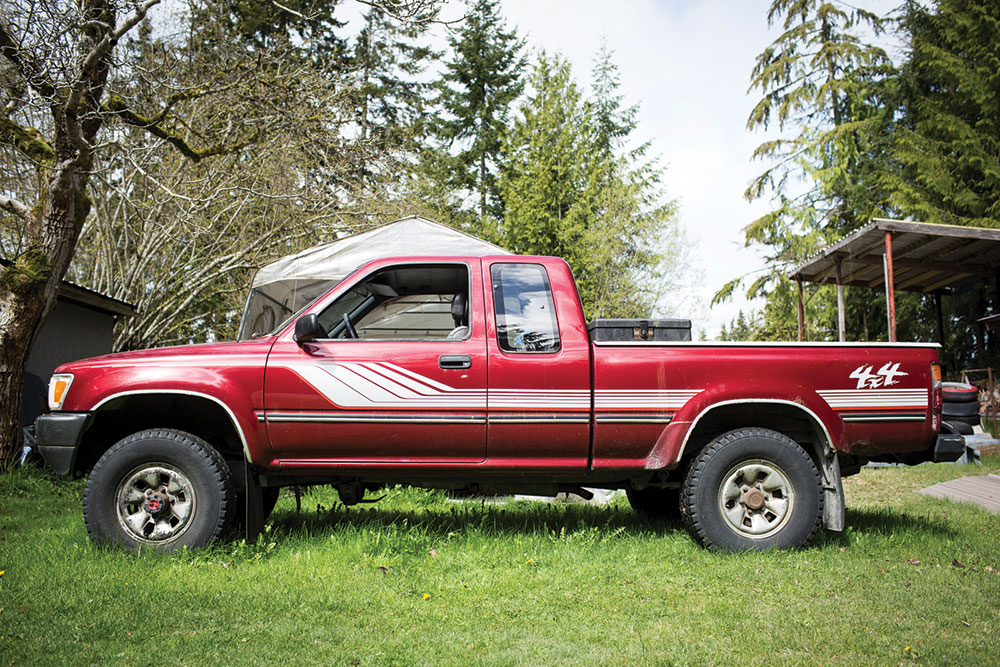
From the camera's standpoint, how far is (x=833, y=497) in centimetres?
448

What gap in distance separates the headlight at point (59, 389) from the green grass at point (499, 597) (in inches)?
35.8

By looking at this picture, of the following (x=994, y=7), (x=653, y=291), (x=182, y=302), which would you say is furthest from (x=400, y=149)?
(x=994, y=7)

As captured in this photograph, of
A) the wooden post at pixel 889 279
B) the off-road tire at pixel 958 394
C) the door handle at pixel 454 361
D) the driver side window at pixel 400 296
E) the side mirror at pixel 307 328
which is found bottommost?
the off-road tire at pixel 958 394

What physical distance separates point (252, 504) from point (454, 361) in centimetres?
158

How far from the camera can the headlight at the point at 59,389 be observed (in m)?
4.48

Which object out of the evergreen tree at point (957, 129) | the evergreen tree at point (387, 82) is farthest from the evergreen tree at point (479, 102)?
the evergreen tree at point (957, 129)

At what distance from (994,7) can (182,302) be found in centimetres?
1992

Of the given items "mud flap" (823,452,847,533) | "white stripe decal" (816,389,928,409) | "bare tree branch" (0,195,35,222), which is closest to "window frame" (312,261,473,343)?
"white stripe decal" (816,389,928,409)

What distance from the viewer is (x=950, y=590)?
3803 millimetres

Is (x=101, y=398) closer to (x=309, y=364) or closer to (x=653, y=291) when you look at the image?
(x=309, y=364)

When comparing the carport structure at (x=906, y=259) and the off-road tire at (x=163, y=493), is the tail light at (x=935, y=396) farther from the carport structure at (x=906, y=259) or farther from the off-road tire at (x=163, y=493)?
the carport structure at (x=906, y=259)

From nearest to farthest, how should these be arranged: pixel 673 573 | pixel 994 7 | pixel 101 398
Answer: pixel 673 573 → pixel 101 398 → pixel 994 7

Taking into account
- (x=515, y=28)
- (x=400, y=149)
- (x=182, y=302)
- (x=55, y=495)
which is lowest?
(x=55, y=495)

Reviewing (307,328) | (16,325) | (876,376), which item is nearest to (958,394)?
(876,376)
